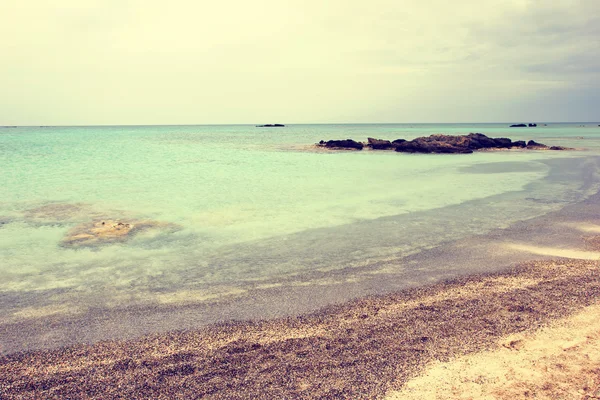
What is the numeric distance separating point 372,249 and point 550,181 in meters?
16.8

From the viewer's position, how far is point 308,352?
15.7 feet

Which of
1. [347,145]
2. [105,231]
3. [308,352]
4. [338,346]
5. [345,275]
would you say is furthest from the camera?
[347,145]

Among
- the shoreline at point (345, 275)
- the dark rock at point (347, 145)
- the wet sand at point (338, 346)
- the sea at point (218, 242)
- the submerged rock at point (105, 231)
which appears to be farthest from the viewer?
the dark rock at point (347, 145)

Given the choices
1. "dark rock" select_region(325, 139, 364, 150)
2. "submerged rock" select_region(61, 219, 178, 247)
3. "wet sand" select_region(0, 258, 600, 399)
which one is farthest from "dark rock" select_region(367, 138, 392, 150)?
"wet sand" select_region(0, 258, 600, 399)

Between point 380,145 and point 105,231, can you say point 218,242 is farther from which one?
point 380,145

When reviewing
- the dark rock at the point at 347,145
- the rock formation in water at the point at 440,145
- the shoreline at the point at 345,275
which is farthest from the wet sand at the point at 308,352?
the dark rock at the point at 347,145

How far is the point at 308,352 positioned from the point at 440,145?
4183 cm

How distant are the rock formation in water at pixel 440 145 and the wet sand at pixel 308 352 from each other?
3796cm

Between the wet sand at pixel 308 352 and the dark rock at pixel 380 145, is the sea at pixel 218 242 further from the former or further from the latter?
the dark rock at pixel 380 145

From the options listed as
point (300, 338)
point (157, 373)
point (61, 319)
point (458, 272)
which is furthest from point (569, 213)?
point (61, 319)

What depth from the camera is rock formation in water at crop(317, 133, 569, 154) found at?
42.6 meters

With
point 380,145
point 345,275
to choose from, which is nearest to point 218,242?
point 345,275

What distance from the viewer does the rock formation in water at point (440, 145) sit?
42625 millimetres

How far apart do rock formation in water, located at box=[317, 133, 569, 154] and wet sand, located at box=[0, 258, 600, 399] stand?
3796 cm
